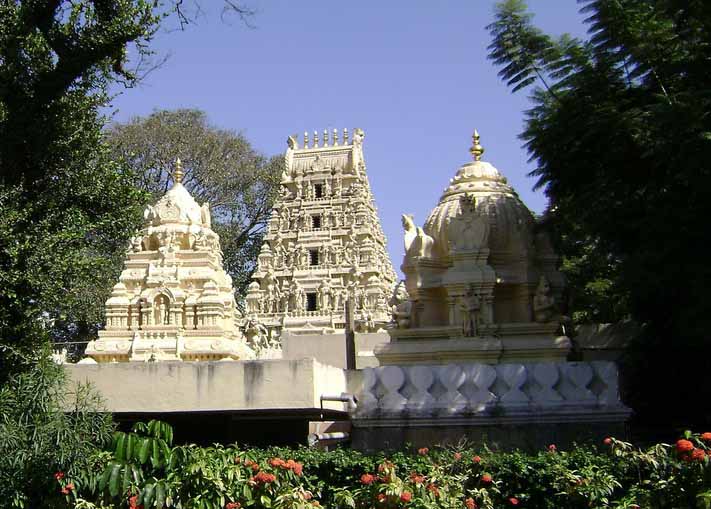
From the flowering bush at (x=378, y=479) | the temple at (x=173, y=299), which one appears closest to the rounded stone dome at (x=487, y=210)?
the flowering bush at (x=378, y=479)

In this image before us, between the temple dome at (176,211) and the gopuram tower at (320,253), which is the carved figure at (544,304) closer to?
the temple dome at (176,211)

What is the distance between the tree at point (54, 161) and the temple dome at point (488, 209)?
5786mm

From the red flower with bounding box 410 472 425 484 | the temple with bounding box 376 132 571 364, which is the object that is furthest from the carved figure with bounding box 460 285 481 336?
the red flower with bounding box 410 472 425 484

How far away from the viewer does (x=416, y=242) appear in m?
15.5

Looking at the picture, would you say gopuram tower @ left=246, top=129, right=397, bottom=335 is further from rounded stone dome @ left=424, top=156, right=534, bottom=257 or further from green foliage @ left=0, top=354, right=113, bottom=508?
green foliage @ left=0, top=354, right=113, bottom=508

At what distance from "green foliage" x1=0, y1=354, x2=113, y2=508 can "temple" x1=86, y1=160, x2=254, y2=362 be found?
15.5 metres

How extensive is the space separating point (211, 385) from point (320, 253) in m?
33.7

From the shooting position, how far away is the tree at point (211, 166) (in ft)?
135

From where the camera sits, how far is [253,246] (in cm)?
4828

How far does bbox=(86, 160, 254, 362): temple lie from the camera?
25703mm

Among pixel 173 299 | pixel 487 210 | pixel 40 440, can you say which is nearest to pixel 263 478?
pixel 40 440

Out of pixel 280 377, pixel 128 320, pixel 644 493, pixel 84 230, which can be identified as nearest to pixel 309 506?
pixel 644 493

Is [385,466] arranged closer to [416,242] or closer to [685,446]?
[685,446]

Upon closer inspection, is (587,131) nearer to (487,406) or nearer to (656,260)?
(656,260)
